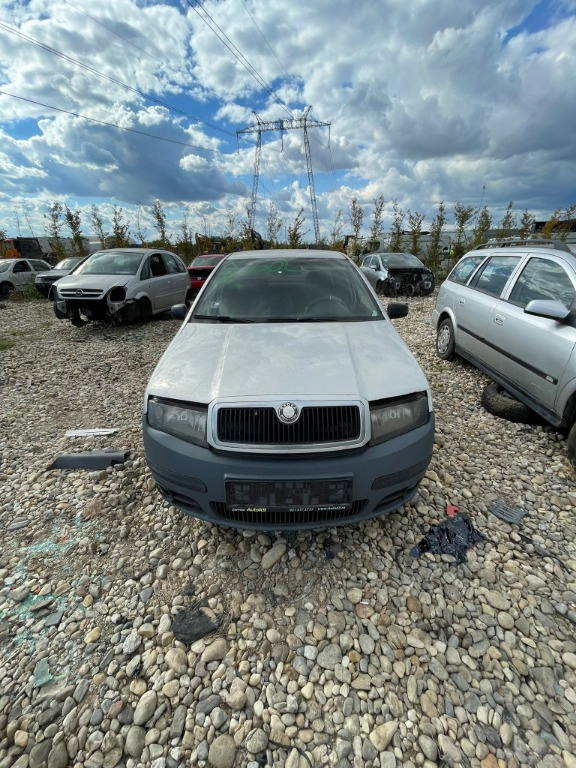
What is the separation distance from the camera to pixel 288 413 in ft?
5.84

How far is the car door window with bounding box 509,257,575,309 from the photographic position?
3213mm

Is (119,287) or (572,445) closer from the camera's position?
(572,445)

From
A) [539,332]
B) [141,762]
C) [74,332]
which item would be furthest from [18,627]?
[74,332]

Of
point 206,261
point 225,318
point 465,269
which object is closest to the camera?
point 225,318

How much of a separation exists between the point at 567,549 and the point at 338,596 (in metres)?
1.54

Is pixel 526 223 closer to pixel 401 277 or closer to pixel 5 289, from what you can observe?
pixel 401 277

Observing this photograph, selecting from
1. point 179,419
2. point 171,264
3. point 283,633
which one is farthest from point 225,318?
point 171,264

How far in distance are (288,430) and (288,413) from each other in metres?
0.09

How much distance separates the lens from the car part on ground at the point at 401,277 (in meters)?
11.5

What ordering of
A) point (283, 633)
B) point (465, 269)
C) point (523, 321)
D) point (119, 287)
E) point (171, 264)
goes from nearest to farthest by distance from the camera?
point (283, 633) → point (523, 321) → point (465, 269) → point (119, 287) → point (171, 264)

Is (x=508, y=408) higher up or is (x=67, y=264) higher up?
(x=67, y=264)

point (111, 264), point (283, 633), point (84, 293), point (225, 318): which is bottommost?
point (283, 633)

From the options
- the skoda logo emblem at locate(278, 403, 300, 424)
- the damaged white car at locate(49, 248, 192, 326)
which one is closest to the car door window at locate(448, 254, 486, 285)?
the skoda logo emblem at locate(278, 403, 300, 424)

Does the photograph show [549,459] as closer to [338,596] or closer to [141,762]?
[338,596]
